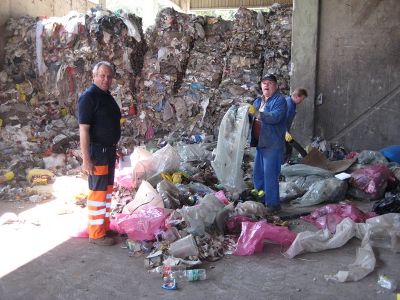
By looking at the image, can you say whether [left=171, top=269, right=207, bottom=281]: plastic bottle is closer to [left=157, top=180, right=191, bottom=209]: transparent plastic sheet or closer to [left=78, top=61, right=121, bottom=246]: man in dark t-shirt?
[left=78, top=61, right=121, bottom=246]: man in dark t-shirt

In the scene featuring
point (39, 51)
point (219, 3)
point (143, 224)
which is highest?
point (219, 3)

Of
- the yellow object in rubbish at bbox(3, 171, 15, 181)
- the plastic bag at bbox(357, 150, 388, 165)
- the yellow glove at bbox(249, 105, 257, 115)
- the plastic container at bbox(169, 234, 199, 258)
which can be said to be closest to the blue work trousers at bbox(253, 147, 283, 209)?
the yellow glove at bbox(249, 105, 257, 115)

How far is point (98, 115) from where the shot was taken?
4.11 meters

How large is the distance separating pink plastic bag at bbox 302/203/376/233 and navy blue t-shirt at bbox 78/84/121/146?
244 cm

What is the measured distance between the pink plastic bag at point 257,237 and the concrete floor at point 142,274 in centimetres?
9

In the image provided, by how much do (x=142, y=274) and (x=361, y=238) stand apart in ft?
7.35

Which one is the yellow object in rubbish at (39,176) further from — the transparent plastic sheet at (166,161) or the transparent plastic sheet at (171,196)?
the transparent plastic sheet at (171,196)

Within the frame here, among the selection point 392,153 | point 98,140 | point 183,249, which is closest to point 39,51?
point 98,140

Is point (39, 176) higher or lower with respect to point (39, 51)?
lower

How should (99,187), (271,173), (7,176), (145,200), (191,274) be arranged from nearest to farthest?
(191,274) < (99,187) < (145,200) < (271,173) < (7,176)

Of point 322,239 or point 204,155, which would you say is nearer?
point 322,239

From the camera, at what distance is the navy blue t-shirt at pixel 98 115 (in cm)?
404

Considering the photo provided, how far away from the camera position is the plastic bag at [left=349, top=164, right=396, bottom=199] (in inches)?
227

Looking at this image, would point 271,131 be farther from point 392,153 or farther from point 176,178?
point 392,153
